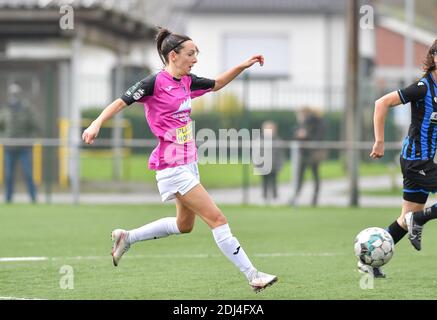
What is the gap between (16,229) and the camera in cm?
1456

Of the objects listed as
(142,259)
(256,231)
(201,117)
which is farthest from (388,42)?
(142,259)

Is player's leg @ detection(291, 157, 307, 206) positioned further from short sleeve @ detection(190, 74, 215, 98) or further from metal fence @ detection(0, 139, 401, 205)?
short sleeve @ detection(190, 74, 215, 98)

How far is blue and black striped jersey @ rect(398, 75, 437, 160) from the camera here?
8.88m

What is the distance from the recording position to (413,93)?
29.0 feet

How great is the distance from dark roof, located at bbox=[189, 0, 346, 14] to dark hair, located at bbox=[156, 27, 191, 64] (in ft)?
148

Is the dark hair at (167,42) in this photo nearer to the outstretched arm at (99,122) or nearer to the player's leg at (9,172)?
the outstretched arm at (99,122)

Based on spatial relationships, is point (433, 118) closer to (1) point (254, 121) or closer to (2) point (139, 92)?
(2) point (139, 92)

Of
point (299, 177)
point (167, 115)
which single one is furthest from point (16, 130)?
point (167, 115)

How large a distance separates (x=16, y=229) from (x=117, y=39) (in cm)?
1488

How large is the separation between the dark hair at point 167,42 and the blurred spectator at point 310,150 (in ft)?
38.9

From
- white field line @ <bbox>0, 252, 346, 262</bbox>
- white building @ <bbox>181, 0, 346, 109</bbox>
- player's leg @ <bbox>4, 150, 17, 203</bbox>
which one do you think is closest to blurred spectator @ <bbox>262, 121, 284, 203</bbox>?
player's leg @ <bbox>4, 150, 17, 203</bbox>

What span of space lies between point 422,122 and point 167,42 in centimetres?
230

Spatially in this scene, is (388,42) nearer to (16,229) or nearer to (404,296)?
(16,229)

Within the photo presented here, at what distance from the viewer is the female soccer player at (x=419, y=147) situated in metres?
8.87
